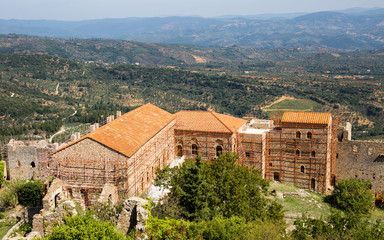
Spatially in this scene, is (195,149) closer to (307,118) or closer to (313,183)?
(307,118)

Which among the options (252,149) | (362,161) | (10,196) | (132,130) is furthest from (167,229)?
(362,161)

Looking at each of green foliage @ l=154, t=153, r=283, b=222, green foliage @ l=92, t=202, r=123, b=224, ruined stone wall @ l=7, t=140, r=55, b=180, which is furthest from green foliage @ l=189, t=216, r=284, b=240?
ruined stone wall @ l=7, t=140, r=55, b=180

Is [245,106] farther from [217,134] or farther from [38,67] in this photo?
[38,67]

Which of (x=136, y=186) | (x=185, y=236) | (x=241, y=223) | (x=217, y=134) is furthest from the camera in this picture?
(x=217, y=134)

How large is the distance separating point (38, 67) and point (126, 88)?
106 feet

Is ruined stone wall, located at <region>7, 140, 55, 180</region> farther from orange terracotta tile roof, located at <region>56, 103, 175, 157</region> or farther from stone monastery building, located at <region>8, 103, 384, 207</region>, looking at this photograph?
orange terracotta tile roof, located at <region>56, 103, 175, 157</region>

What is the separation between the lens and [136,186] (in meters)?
31.8

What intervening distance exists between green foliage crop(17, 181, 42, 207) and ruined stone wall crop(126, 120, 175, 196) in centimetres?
1178

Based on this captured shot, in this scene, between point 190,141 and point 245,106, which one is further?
point 245,106

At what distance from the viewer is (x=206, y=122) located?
42250mm

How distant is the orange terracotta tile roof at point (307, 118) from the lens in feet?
130

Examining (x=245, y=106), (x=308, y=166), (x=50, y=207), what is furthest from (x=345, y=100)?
(x=50, y=207)

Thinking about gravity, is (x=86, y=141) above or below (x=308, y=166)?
above

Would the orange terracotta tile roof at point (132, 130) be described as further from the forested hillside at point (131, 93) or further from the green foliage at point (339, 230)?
the forested hillside at point (131, 93)
